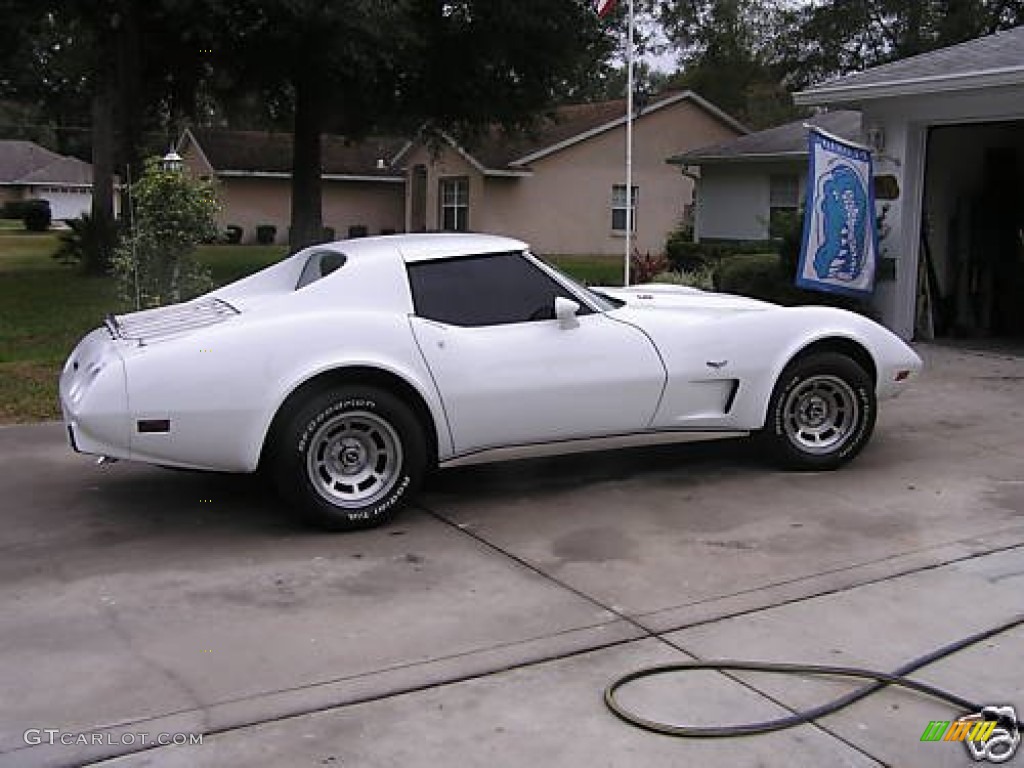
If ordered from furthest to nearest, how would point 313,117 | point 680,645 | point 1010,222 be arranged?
1. point 313,117
2. point 1010,222
3. point 680,645

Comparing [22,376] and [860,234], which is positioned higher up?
[860,234]

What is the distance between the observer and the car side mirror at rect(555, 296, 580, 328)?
6.17 m

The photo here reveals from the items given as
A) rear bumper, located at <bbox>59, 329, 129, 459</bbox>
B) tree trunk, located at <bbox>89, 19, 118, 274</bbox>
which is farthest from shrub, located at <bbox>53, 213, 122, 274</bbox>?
rear bumper, located at <bbox>59, 329, 129, 459</bbox>

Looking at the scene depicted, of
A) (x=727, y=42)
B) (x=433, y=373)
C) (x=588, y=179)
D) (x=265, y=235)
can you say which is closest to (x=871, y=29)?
(x=727, y=42)

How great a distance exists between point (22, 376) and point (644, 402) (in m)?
6.66

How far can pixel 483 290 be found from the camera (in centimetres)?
626

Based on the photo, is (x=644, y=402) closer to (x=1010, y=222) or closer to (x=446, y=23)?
(x=1010, y=222)

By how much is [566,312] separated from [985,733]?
323cm

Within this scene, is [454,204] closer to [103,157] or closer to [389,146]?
[103,157]

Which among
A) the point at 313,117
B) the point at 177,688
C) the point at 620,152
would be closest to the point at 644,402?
the point at 177,688

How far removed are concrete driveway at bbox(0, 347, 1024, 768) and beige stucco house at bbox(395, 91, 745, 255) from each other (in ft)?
97.5

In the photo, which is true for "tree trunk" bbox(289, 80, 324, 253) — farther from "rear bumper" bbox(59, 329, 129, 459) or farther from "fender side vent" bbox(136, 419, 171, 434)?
"fender side vent" bbox(136, 419, 171, 434)

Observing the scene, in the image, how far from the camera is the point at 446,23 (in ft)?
70.1

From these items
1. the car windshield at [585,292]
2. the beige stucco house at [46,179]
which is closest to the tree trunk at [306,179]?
the car windshield at [585,292]
